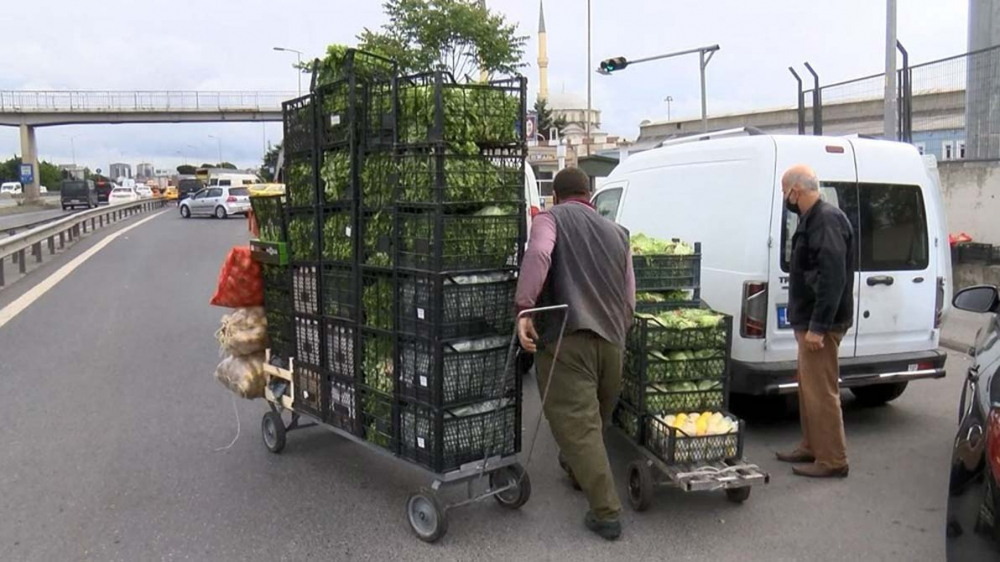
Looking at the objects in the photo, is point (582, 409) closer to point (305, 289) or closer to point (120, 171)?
point (305, 289)

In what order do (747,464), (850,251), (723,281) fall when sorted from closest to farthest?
1. (747,464)
2. (850,251)
3. (723,281)

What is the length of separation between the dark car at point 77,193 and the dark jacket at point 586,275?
55.1 m

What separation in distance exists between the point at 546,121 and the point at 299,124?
265ft

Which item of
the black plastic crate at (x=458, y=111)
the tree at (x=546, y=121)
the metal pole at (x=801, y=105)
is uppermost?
the tree at (x=546, y=121)

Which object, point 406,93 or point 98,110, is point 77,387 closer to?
point 406,93

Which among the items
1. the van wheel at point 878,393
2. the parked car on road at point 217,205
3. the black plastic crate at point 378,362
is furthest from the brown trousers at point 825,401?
the parked car on road at point 217,205

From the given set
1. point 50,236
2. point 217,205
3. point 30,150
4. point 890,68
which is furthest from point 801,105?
point 30,150

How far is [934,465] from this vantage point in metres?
5.21

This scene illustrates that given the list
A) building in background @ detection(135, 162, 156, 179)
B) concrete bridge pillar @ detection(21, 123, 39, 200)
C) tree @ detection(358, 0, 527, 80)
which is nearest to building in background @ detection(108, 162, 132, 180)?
building in background @ detection(135, 162, 156, 179)

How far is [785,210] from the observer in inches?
219

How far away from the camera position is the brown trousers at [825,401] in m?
4.97

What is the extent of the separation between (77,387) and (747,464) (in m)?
5.69

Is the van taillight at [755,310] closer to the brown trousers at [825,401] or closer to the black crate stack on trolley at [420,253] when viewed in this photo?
the brown trousers at [825,401]

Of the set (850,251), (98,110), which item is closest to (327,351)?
(850,251)
